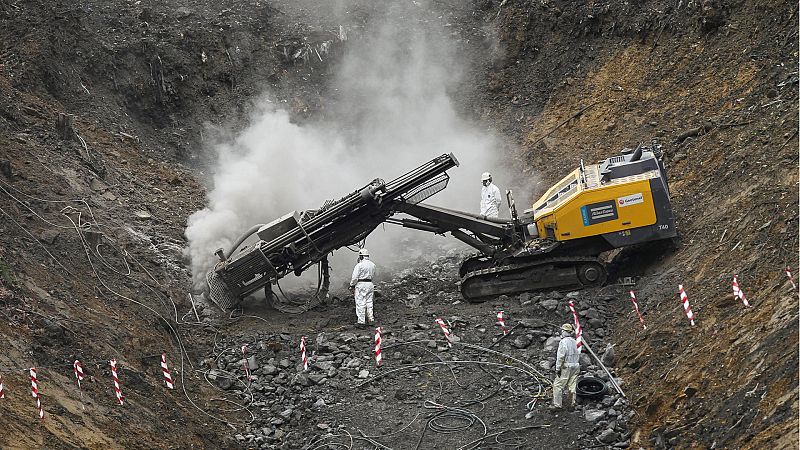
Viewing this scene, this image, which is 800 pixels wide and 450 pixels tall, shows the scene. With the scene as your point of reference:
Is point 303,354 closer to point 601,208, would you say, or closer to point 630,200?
point 601,208

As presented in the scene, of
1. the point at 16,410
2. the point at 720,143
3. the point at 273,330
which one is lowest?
the point at 16,410

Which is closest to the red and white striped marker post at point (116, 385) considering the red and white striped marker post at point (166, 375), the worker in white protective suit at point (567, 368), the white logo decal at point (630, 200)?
the red and white striped marker post at point (166, 375)

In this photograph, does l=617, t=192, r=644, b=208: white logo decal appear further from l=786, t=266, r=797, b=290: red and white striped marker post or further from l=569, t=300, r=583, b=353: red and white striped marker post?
l=786, t=266, r=797, b=290: red and white striped marker post

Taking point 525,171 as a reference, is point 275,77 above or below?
above

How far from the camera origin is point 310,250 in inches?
581

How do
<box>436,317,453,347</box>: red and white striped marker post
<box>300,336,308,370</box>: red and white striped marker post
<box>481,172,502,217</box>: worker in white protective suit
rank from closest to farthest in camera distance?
<box>300,336,308,370</box>: red and white striped marker post → <box>436,317,453,347</box>: red and white striped marker post → <box>481,172,502,217</box>: worker in white protective suit

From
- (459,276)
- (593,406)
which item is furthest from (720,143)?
(593,406)

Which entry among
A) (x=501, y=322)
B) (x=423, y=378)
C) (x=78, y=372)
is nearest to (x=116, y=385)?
(x=78, y=372)

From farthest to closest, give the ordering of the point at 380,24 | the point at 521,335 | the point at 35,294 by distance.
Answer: the point at 380,24 < the point at 521,335 < the point at 35,294

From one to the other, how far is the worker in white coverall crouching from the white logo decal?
381 centimetres

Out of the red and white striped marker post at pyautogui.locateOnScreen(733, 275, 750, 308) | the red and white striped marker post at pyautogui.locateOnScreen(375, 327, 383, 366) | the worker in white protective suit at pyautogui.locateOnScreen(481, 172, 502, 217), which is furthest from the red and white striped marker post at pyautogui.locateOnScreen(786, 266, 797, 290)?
the worker in white protective suit at pyautogui.locateOnScreen(481, 172, 502, 217)

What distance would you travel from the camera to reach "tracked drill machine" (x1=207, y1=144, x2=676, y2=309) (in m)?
13.3

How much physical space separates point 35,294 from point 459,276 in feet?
22.5

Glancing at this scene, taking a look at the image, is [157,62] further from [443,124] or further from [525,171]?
[525,171]
